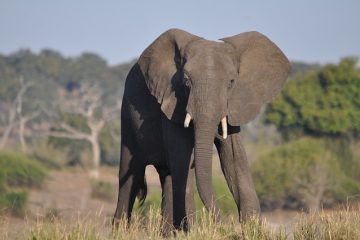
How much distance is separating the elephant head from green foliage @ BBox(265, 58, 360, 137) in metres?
23.9

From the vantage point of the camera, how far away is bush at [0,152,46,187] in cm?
3312

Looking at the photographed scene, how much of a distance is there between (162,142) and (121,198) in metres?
1.48

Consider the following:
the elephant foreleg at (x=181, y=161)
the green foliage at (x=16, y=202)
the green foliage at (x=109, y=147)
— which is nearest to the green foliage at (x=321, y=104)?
the green foliage at (x=16, y=202)

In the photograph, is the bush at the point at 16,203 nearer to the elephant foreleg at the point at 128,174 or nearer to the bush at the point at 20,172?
the bush at the point at 20,172

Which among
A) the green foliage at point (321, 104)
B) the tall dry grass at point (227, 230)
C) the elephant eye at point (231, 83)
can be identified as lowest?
the tall dry grass at point (227, 230)

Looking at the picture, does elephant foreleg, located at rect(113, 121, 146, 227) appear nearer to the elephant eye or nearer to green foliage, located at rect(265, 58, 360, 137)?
the elephant eye

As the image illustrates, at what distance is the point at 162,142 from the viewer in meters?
11.9

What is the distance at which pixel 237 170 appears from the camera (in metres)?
10.6

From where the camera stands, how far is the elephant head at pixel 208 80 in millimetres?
10109

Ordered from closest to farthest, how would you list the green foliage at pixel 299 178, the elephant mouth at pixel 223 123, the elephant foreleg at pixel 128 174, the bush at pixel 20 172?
the elephant mouth at pixel 223 123
the elephant foreleg at pixel 128 174
the green foliage at pixel 299 178
the bush at pixel 20 172

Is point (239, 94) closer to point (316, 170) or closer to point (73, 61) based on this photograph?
point (316, 170)

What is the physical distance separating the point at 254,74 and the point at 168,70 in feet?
2.94

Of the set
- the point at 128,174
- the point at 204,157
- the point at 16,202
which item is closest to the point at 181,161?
the point at 204,157

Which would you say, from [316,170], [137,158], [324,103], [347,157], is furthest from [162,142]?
[324,103]
